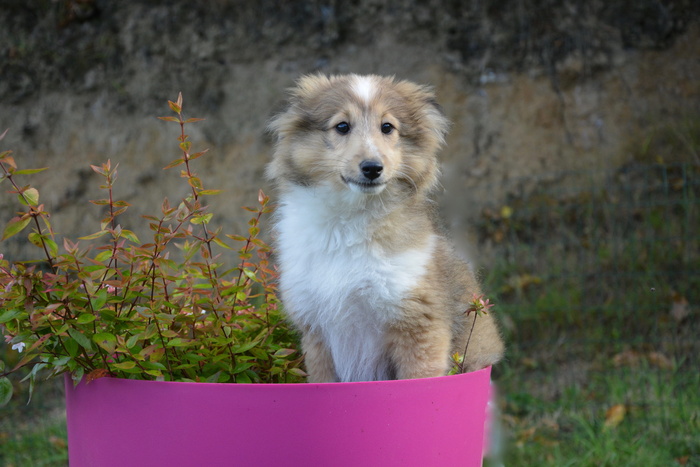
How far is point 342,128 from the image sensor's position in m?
2.64

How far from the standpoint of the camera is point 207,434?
205cm

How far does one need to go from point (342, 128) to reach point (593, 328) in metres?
3.51

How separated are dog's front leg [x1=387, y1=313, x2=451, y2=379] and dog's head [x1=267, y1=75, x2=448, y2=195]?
0.46 metres

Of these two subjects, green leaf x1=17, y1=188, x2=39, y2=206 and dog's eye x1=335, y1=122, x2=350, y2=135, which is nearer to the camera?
green leaf x1=17, y1=188, x2=39, y2=206

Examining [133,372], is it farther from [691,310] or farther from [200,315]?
[691,310]

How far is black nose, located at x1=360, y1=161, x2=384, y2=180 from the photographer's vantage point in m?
2.48

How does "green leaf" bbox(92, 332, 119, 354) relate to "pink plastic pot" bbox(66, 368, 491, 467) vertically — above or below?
above

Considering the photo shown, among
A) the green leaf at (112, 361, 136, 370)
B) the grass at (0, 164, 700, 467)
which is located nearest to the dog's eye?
the green leaf at (112, 361, 136, 370)

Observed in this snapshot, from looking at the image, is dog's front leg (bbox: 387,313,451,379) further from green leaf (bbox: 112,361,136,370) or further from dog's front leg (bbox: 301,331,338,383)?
green leaf (bbox: 112,361,136,370)

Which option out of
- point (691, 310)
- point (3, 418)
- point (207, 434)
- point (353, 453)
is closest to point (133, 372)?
point (207, 434)

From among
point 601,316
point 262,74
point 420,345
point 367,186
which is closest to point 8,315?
point 367,186

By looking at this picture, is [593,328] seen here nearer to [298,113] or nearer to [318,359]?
[318,359]

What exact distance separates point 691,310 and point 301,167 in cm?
365

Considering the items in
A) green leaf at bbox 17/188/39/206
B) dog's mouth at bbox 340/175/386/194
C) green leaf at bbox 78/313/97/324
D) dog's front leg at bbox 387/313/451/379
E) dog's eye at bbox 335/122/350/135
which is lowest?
dog's front leg at bbox 387/313/451/379
